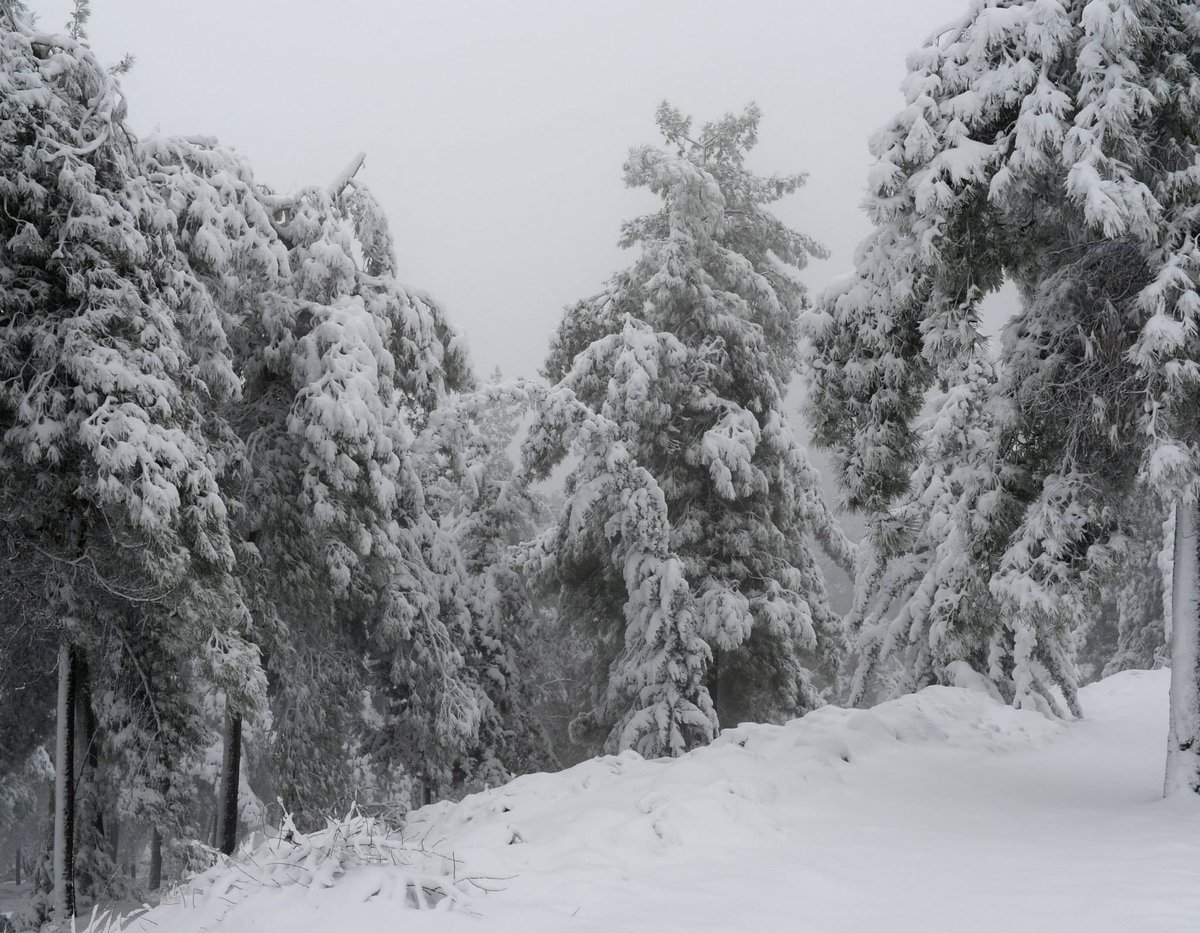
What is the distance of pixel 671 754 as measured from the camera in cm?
1312

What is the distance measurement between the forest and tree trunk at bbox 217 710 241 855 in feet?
0.22

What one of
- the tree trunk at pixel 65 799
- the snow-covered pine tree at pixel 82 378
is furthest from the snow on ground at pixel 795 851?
the snow-covered pine tree at pixel 82 378

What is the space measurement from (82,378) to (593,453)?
7.68m

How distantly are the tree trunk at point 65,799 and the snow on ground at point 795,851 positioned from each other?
3472 mm

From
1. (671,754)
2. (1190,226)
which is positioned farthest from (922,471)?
(1190,226)

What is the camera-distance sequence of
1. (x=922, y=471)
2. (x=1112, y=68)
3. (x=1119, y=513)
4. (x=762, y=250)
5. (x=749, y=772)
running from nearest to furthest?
(x=1112, y=68), (x=749, y=772), (x=1119, y=513), (x=922, y=471), (x=762, y=250)

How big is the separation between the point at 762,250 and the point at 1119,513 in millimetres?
11084

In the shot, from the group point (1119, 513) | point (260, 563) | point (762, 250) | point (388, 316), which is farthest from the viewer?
point (762, 250)

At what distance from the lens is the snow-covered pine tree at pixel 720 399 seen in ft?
46.8

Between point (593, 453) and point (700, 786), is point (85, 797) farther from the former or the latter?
point (700, 786)

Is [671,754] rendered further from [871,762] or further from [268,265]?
[268,265]

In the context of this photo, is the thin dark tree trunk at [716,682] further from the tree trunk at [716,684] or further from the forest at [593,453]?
the forest at [593,453]

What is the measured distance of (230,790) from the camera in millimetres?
11148

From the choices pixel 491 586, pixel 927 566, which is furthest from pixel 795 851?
pixel 491 586
